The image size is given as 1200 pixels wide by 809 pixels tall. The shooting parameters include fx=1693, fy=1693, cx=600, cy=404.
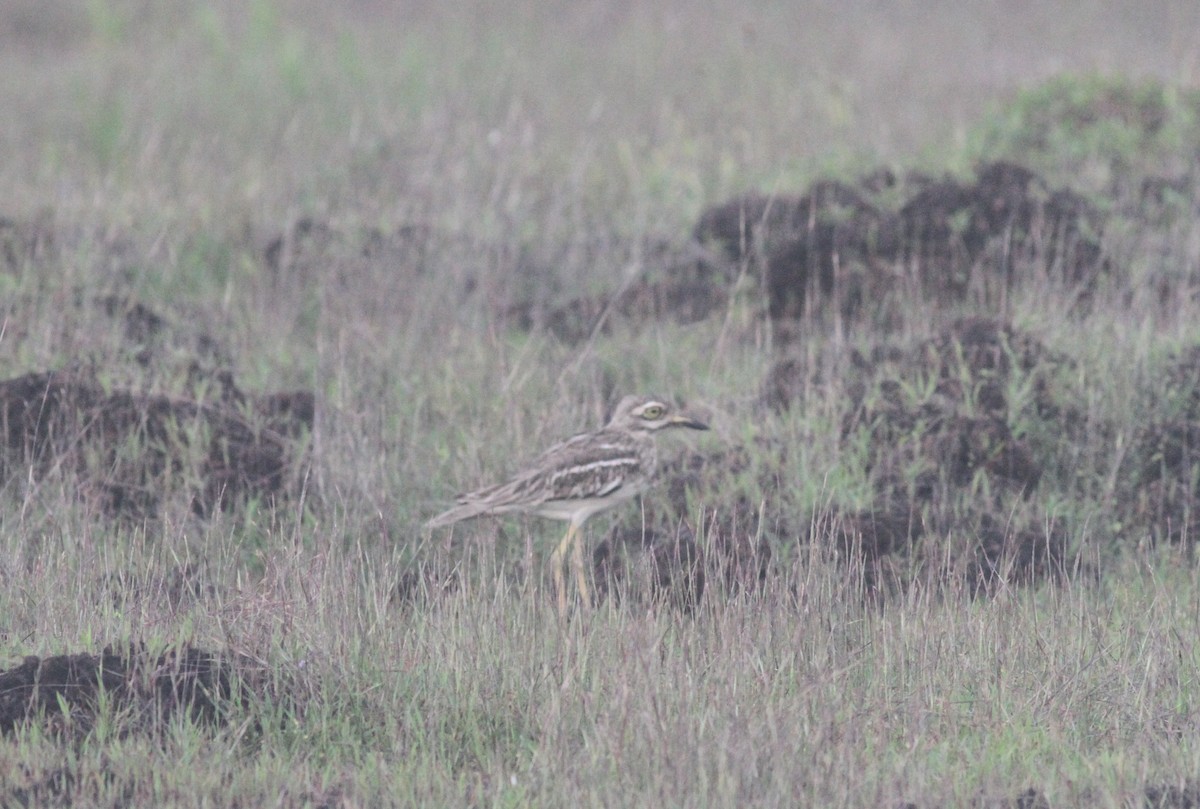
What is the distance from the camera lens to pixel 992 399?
9383 millimetres

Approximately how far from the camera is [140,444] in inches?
369

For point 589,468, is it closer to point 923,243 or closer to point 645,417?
point 645,417

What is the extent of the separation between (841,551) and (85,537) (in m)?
3.53

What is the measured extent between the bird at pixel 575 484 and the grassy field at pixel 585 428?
28 centimetres

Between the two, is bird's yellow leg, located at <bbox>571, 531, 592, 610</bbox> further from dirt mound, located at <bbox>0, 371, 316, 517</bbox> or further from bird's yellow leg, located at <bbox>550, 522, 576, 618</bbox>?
dirt mound, located at <bbox>0, 371, 316, 517</bbox>

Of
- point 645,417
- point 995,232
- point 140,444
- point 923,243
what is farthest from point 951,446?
point 140,444

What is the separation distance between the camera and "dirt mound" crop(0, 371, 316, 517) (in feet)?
29.8

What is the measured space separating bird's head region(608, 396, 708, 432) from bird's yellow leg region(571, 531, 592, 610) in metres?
0.63

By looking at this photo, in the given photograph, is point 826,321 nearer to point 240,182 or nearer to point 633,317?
point 633,317

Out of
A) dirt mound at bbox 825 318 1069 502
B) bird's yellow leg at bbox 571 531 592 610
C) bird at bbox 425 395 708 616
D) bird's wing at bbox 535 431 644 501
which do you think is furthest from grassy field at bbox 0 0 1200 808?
bird's wing at bbox 535 431 644 501

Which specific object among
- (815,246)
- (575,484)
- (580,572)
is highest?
(815,246)

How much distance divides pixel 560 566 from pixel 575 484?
2.04ft

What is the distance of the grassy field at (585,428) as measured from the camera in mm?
5887

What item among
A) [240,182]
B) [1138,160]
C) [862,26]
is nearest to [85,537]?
[240,182]
